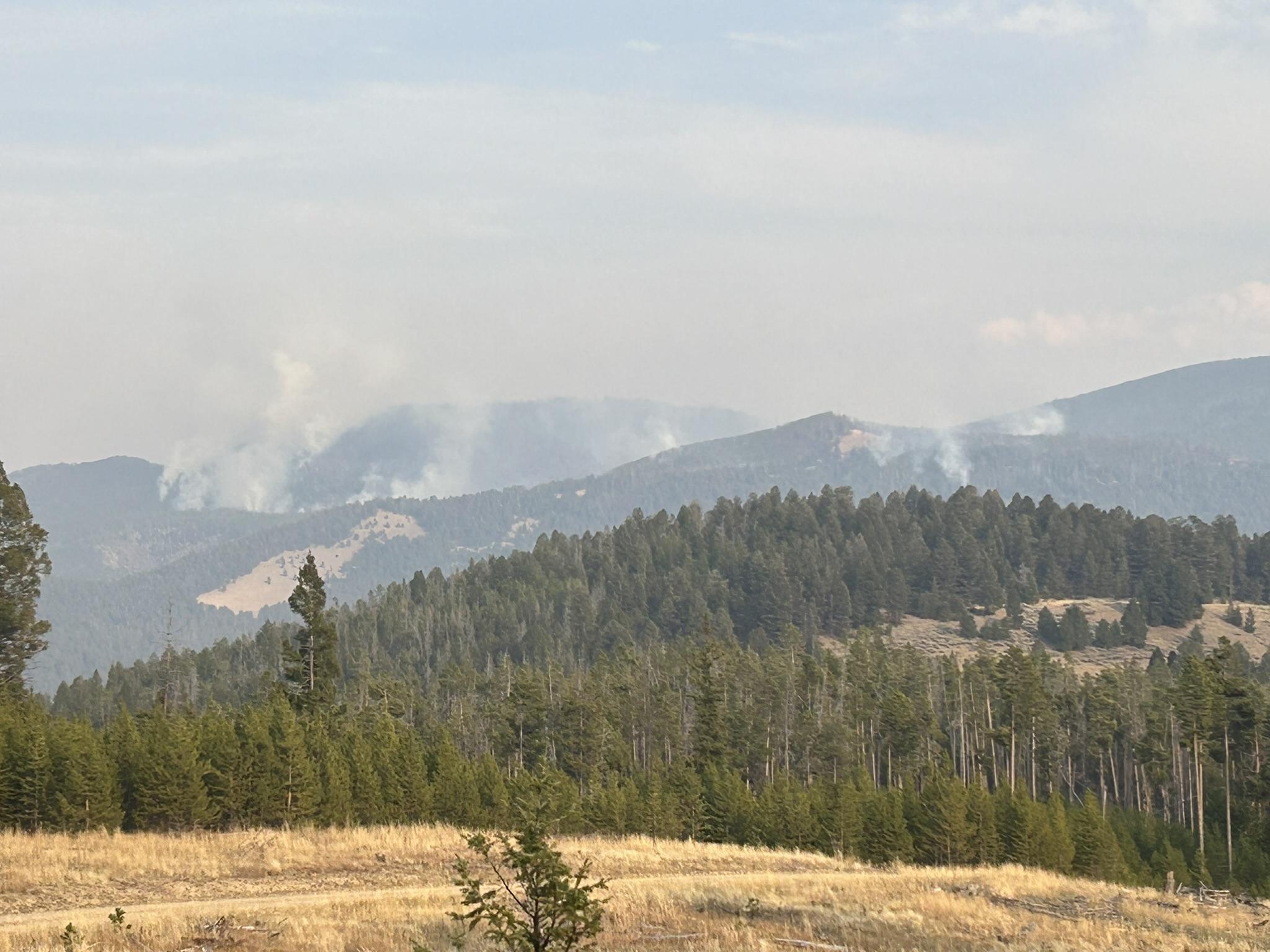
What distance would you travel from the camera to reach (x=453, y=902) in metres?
33.5

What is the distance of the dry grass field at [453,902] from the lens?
29953 millimetres

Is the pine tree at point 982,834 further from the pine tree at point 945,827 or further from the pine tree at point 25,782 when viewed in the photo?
the pine tree at point 25,782

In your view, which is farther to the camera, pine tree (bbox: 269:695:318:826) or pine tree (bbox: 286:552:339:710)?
pine tree (bbox: 286:552:339:710)

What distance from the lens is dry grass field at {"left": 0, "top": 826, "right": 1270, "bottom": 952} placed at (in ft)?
98.3

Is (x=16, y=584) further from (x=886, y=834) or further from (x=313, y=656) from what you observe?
(x=886, y=834)

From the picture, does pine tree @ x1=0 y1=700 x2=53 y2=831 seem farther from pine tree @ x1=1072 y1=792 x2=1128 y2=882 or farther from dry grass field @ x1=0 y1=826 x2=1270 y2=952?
pine tree @ x1=1072 y1=792 x2=1128 y2=882

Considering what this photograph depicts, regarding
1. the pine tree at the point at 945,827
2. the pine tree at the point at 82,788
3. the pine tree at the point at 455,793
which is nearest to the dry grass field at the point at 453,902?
the pine tree at the point at 82,788

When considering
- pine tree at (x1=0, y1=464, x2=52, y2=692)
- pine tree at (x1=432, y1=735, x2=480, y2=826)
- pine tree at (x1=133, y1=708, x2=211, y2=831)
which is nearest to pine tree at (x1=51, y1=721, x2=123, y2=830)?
pine tree at (x1=133, y1=708, x2=211, y2=831)

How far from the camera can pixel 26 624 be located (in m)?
79.6

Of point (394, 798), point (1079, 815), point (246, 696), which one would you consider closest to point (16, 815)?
point (394, 798)

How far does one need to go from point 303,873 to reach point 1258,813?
80.0 m

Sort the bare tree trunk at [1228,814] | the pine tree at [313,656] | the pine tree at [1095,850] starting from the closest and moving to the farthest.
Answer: the pine tree at [1095,850]
the pine tree at [313,656]
the bare tree trunk at [1228,814]

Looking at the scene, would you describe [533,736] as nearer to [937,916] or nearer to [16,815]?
[16,815]

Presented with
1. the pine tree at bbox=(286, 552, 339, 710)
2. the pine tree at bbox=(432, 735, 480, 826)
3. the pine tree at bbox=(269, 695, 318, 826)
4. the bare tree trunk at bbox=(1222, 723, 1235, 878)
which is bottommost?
the bare tree trunk at bbox=(1222, 723, 1235, 878)
